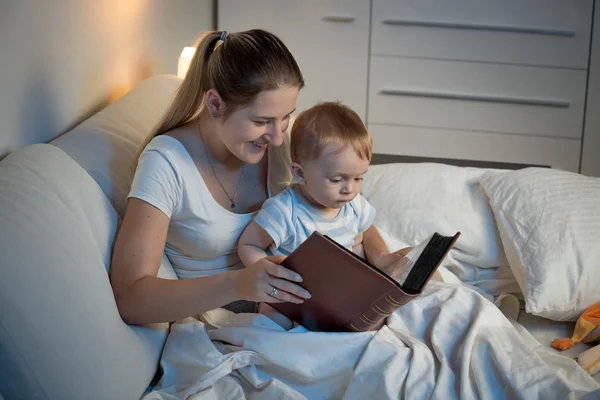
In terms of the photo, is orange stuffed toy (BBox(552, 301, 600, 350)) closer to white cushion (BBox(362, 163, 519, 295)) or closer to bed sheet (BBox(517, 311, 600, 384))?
bed sheet (BBox(517, 311, 600, 384))

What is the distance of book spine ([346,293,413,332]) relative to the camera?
133cm

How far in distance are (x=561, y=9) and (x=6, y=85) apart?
2.68m

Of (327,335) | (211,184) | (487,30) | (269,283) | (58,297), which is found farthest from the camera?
(487,30)

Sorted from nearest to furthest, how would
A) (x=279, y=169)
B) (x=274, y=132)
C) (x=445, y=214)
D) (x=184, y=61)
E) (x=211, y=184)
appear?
(x=274, y=132)
(x=211, y=184)
(x=279, y=169)
(x=445, y=214)
(x=184, y=61)

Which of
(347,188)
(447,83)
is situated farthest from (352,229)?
(447,83)

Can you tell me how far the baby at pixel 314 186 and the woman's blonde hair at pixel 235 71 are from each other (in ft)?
0.36

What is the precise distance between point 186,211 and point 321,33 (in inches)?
86.8

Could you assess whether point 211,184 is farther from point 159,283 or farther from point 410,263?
point 410,263

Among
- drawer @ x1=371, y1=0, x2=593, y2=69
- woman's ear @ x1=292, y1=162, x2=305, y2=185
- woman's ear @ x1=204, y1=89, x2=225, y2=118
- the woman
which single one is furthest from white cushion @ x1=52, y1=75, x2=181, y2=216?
drawer @ x1=371, y1=0, x2=593, y2=69

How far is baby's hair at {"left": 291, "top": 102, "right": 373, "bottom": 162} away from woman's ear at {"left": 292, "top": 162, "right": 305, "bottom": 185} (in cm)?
1

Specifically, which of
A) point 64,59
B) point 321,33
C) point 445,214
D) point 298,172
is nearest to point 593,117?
point 321,33

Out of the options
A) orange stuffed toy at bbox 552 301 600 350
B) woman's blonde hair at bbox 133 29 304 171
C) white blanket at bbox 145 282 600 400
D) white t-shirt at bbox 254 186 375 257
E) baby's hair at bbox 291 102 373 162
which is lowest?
orange stuffed toy at bbox 552 301 600 350

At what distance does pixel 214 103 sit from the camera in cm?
159

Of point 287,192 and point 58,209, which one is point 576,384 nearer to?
point 287,192
